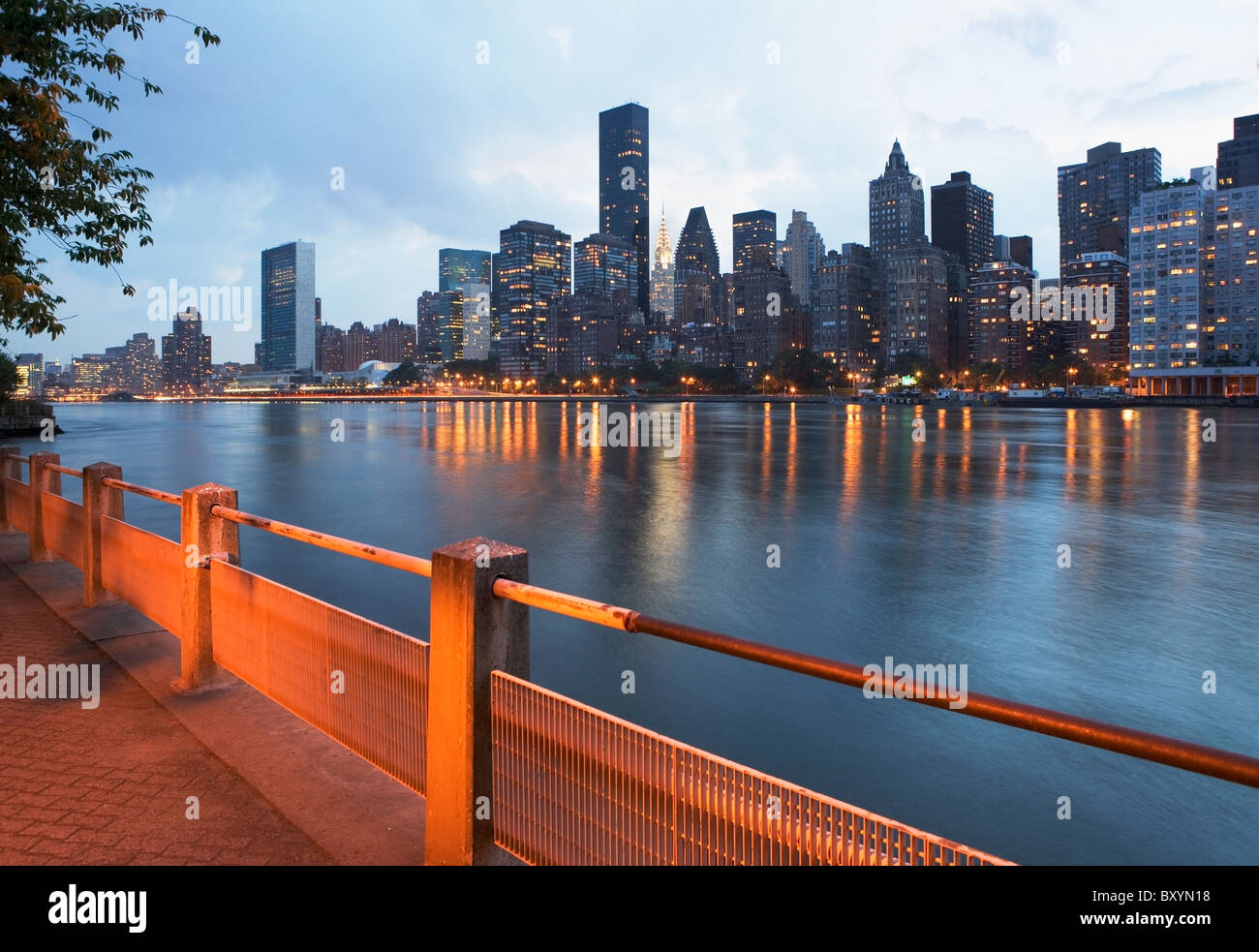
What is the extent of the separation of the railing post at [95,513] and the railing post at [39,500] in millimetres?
3086

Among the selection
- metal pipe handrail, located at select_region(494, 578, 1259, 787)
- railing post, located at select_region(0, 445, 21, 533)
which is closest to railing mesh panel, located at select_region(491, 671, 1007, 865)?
metal pipe handrail, located at select_region(494, 578, 1259, 787)

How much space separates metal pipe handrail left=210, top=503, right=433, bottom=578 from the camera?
195 inches

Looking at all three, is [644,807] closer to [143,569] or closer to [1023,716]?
[1023,716]

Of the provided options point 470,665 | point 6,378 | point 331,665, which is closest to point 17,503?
point 331,665

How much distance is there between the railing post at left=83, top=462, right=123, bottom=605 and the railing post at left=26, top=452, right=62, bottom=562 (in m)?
3.09

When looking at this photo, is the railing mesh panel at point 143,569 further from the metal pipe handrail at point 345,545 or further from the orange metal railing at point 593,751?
the orange metal railing at point 593,751

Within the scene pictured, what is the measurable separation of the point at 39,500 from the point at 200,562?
7526 millimetres

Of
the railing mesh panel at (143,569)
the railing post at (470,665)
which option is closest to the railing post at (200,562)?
the railing mesh panel at (143,569)
